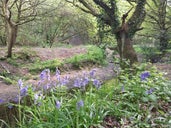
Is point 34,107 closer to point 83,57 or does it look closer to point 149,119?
point 149,119

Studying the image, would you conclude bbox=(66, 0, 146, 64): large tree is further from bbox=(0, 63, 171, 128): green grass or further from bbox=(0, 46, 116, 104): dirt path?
bbox=(0, 63, 171, 128): green grass

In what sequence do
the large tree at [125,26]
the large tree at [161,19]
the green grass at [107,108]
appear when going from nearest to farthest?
the green grass at [107,108] → the large tree at [125,26] → the large tree at [161,19]

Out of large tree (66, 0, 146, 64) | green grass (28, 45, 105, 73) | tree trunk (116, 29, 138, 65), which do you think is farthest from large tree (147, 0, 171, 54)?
tree trunk (116, 29, 138, 65)

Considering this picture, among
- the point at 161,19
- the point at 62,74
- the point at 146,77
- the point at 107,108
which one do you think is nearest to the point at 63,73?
the point at 62,74

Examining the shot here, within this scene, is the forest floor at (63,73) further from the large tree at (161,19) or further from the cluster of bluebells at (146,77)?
the large tree at (161,19)

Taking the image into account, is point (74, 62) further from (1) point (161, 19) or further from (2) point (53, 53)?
(1) point (161, 19)

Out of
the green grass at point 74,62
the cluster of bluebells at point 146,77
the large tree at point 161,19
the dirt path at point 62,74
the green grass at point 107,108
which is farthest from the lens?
the large tree at point 161,19

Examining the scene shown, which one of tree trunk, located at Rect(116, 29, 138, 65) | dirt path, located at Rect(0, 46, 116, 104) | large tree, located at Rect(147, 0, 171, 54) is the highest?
large tree, located at Rect(147, 0, 171, 54)

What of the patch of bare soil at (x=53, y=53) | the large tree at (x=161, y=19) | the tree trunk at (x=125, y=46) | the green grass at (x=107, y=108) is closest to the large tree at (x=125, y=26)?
the tree trunk at (x=125, y=46)

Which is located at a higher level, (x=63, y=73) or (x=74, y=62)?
(x=74, y=62)

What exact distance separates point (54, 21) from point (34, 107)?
47.1ft

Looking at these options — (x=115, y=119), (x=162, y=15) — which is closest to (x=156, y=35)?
(x=162, y=15)

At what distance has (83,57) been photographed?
12039 mm

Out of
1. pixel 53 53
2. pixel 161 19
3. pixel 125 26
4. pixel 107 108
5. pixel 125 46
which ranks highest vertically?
pixel 161 19
